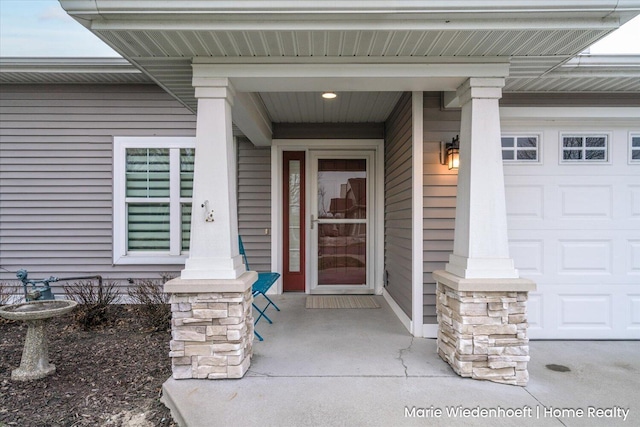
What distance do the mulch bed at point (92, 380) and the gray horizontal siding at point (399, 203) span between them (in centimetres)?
232

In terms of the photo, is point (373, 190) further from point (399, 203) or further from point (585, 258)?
point (585, 258)

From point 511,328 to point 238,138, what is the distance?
3849 millimetres

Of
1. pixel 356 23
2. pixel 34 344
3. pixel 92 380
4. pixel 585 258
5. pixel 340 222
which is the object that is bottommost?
pixel 92 380

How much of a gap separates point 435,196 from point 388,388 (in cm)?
175

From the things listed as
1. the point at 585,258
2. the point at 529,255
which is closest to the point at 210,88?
the point at 529,255

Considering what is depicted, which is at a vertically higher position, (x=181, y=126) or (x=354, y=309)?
(x=181, y=126)

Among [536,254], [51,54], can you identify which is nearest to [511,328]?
[536,254]

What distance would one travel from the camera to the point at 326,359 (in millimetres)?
2736

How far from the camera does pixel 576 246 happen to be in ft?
10.8

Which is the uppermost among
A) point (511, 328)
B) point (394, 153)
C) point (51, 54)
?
point (51, 54)

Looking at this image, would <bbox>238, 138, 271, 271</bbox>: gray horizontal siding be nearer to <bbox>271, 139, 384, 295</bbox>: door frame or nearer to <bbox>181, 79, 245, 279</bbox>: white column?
<bbox>271, 139, 384, 295</bbox>: door frame

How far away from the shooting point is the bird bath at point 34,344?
8.45ft

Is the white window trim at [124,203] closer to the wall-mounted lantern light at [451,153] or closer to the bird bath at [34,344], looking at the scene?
the bird bath at [34,344]

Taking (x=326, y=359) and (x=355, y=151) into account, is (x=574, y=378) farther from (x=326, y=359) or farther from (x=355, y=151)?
(x=355, y=151)
